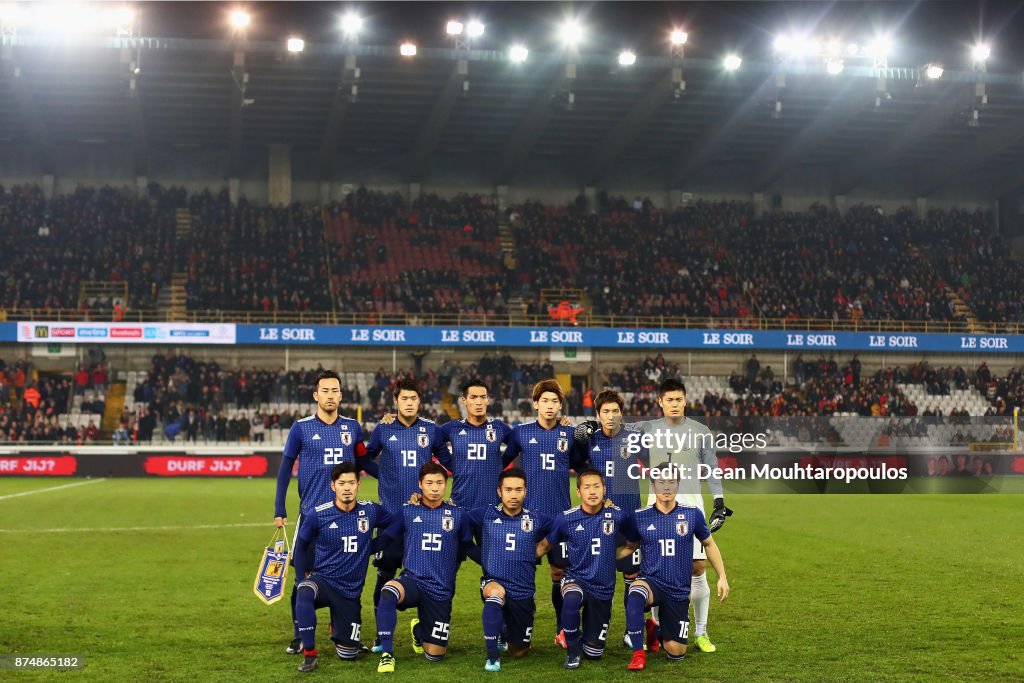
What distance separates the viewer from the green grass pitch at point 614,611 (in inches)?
324

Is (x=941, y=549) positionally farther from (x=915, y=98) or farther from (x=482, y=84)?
(x=915, y=98)

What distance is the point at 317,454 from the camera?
364 inches

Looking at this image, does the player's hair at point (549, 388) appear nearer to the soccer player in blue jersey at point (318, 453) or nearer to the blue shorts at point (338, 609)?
the soccer player in blue jersey at point (318, 453)

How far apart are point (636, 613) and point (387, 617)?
76.0 inches

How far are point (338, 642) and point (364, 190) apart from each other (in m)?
40.3

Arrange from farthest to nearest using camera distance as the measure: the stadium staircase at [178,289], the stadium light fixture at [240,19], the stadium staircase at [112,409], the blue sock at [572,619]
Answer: the stadium staircase at [178,289] < the stadium staircase at [112,409] < the stadium light fixture at [240,19] < the blue sock at [572,619]

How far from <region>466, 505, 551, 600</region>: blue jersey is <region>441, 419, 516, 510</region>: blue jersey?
0.41 metres

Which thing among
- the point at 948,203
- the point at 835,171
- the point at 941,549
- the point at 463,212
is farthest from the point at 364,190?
the point at 941,549

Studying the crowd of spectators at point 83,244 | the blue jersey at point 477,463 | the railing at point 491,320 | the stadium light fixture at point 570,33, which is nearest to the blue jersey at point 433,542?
the blue jersey at point 477,463

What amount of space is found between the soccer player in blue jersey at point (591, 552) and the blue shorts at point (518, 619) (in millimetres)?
342

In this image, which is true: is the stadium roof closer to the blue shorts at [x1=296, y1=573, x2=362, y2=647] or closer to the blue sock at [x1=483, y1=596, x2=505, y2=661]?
the blue shorts at [x1=296, y1=573, x2=362, y2=647]

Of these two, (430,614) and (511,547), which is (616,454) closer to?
(511,547)

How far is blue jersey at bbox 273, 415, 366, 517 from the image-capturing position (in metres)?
9.22

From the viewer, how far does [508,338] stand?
3916 cm
